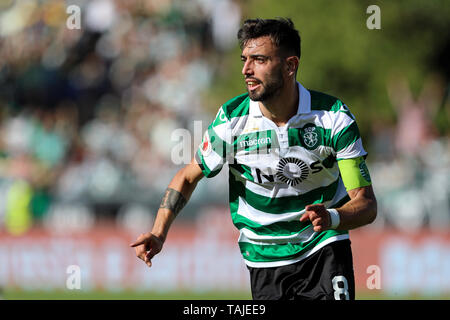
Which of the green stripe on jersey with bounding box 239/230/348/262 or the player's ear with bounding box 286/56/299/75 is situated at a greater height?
the player's ear with bounding box 286/56/299/75

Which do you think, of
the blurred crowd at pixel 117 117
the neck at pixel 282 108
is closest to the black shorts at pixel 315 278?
the neck at pixel 282 108

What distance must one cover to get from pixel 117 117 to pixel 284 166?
16621 millimetres

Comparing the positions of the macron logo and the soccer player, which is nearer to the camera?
the soccer player

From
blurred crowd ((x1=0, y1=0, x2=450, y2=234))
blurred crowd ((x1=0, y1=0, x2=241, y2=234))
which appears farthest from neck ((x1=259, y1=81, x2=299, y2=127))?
blurred crowd ((x1=0, y1=0, x2=241, y2=234))

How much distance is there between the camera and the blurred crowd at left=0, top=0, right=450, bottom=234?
1708 centimetres

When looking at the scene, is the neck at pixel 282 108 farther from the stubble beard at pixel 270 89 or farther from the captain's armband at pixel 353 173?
the captain's armband at pixel 353 173

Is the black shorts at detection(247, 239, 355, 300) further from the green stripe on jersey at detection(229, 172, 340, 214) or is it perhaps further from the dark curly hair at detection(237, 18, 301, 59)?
the dark curly hair at detection(237, 18, 301, 59)

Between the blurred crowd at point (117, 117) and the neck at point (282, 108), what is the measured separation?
1029 centimetres

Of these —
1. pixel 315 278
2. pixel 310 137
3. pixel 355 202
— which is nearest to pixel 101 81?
pixel 310 137

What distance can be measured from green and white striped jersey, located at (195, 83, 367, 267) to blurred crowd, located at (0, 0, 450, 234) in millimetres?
10125

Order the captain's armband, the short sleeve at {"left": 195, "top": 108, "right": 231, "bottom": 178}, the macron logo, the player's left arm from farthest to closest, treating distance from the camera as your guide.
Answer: the short sleeve at {"left": 195, "top": 108, "right": 231, "bottom": 178}, the macron logo, the captain's armband, the player's left arm

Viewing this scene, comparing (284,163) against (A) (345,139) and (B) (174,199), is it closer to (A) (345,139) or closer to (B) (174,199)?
(A) (345,139)

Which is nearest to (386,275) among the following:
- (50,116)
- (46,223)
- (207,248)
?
(207,248)
